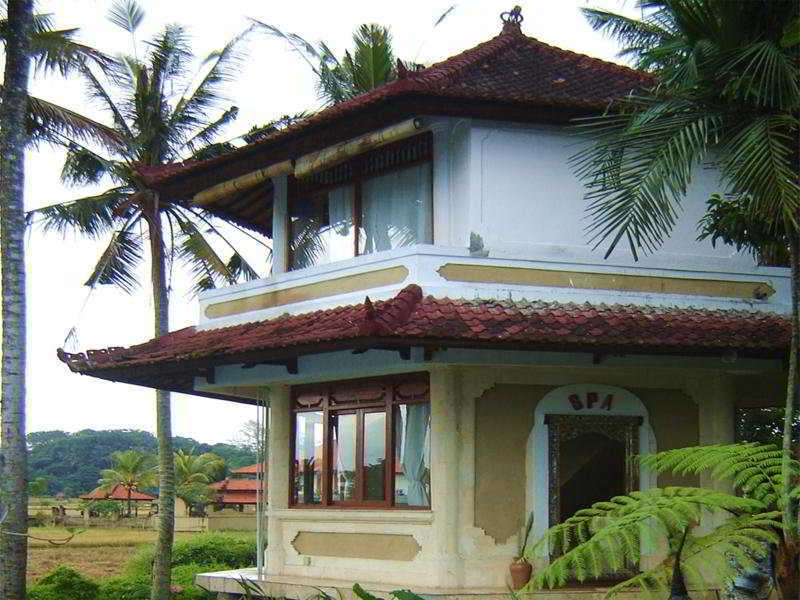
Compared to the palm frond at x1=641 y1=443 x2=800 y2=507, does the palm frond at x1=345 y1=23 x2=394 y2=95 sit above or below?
above

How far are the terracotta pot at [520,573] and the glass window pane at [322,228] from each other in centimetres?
460

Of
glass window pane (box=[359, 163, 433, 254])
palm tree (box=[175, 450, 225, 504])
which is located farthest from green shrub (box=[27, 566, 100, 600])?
palm tree (box=[175, 450, 225, 504])

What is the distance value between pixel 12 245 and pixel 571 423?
865 centimetres

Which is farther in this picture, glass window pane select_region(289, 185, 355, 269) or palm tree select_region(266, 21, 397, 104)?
palm tree select_region(266, 21, 397, 104)

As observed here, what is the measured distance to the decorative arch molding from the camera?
47.3ft

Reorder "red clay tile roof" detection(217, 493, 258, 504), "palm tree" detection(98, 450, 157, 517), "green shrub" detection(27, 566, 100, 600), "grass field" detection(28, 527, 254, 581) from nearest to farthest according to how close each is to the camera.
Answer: "green shrub" detection(27, 566, 100, 600) < "grass field" detection(28, 527, 254, 581) < "red clay tile roof" detection(217, 493, 258, 504) < "palm tree" detection(98, 450, 157, 517)

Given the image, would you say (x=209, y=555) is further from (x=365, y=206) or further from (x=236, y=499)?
(x=236, y=499)

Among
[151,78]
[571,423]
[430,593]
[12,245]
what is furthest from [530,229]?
[151,78]

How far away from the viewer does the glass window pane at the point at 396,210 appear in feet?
50.0

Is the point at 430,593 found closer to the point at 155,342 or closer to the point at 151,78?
the point at 155,342

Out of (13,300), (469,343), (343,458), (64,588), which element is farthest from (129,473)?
(469,343)

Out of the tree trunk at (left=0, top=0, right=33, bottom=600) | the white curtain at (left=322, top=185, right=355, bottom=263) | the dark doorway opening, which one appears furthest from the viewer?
the tree trunk at (left=0, top=0, right=33, bottom=600)

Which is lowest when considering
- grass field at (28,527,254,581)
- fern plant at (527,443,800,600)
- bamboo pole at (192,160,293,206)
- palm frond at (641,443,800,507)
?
grass field at (28,527,254,581)

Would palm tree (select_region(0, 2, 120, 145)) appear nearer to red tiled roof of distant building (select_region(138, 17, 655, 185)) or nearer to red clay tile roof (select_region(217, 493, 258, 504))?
red tiled roof of distant building (select_region(138, 17, 655, 185))
